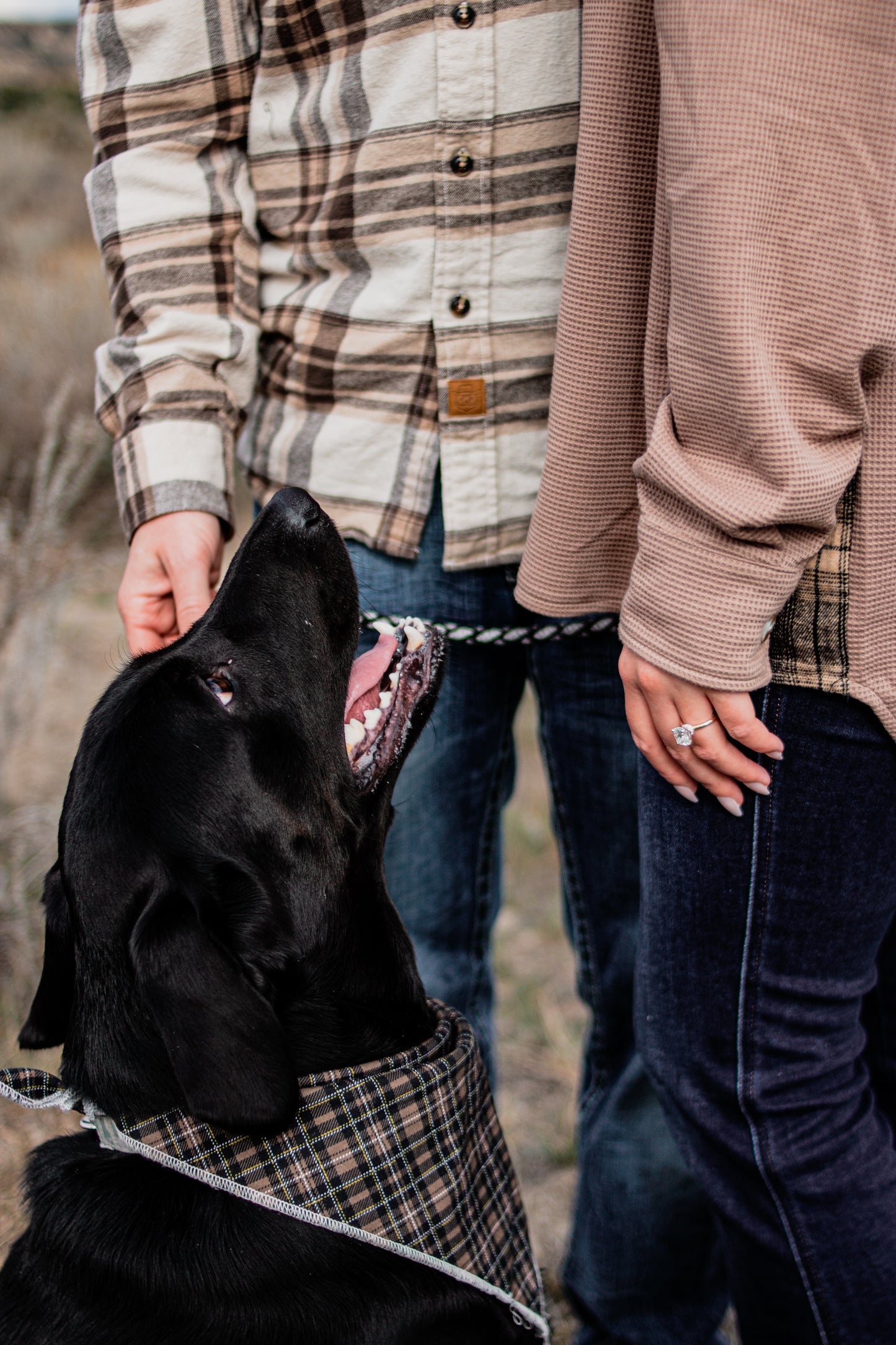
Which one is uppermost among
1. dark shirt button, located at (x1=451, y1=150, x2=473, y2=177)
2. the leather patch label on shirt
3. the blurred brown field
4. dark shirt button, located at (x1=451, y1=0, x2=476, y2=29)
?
dark shirt button, located at (x1=451, y1=0, x2=476, y2=29)

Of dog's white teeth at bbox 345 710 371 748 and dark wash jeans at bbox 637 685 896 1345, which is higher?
dog's white teeth at bbox 345 710 371 748

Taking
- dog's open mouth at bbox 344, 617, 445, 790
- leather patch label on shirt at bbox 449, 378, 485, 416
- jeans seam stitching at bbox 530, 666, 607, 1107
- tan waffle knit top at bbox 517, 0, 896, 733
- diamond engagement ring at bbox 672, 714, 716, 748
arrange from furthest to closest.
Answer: jeans seam stitching at bbox 530, 666, 607, 1107 → dog's open mouth at bbox 344, 617, 445, 790 → leather patch label on shirt at bbox 449, 378, 485, 416 → diamond engagement ring at bbox 672, 714, 716, 748 → tan waffle knit top at bbox 517, 0, 896, 733

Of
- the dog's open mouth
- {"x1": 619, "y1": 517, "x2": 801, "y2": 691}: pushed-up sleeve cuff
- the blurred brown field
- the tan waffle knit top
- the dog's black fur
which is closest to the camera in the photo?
the tan waffle knit top

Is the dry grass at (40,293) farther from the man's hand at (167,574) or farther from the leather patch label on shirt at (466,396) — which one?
the leather patch label on shirt at (466,396)

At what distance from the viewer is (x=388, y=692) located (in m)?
1.71

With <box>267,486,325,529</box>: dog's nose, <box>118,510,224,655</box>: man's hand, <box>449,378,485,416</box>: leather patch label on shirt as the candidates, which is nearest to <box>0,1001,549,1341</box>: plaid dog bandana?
<box>118,510,224,655</box>: man's hand

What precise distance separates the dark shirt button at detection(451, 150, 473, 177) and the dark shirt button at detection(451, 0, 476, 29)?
0.15 meters

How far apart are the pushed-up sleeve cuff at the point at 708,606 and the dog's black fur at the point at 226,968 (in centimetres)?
54

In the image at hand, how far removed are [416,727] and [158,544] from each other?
0.49 meters

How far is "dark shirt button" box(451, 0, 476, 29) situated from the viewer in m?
1.41

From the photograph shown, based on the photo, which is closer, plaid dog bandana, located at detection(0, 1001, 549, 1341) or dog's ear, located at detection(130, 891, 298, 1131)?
dog's ear, located at detection(130, 891, 298, 1131)

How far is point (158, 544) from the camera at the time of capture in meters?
1.71

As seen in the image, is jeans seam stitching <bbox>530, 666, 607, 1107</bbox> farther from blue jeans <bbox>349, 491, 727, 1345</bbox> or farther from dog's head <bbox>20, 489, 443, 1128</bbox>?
dog's head <bbox>20, 489, 443, 1128</bbox>

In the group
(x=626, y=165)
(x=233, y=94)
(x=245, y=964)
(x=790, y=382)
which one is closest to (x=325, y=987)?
(x=245, y=964)
